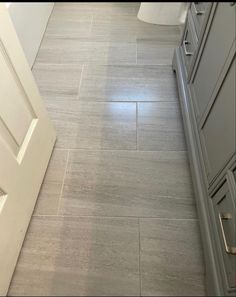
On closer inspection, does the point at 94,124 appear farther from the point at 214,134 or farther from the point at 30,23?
the point at 30,23

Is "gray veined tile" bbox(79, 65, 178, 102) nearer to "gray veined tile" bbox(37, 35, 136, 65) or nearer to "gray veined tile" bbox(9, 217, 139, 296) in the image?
"gray veined tile" bbox(37, 35, 136, 65)

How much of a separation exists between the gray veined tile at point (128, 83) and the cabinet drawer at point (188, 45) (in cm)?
22

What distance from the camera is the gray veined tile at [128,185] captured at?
123 centimetres

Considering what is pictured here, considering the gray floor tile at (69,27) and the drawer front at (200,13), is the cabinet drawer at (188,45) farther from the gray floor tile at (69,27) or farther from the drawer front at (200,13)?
the gray floor tile at (69,27)

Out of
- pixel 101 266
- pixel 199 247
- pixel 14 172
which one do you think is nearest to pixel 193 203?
pixel 199 247

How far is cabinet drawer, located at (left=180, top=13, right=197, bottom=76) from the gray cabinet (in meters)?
0.01

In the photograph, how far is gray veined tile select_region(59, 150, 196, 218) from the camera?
1231mm

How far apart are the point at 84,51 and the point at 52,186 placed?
110 cm

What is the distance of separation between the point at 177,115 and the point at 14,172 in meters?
0.96

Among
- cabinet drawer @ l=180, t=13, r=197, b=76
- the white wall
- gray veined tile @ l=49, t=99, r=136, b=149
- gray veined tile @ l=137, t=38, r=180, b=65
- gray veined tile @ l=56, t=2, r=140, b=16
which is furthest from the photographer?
gray veined tile @ l=56, t=2, r=140, b=16

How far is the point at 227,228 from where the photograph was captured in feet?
2.96

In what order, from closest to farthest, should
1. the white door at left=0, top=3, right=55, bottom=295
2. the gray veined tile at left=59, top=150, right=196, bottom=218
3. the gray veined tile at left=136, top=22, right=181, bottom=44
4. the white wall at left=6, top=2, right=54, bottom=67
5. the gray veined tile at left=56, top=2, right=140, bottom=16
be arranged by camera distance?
the white door at left=0, top=3, right=55, bottom=295, the gray veined tile at left=59, top=150, right=196, bottom=218, the white wall at left=6, top=2, right=54, bottom=67, the gray veined tile at left=136, top=22, right=181, bottom=44, the gray veined tile at left=56, top=2, right=140, bottom=16

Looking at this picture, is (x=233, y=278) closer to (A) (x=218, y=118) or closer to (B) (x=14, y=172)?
(A) (x=218, y=118)

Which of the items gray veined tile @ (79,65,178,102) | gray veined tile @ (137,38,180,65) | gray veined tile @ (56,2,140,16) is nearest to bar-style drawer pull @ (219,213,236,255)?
gray veined tile @ (79,65,178,102)
